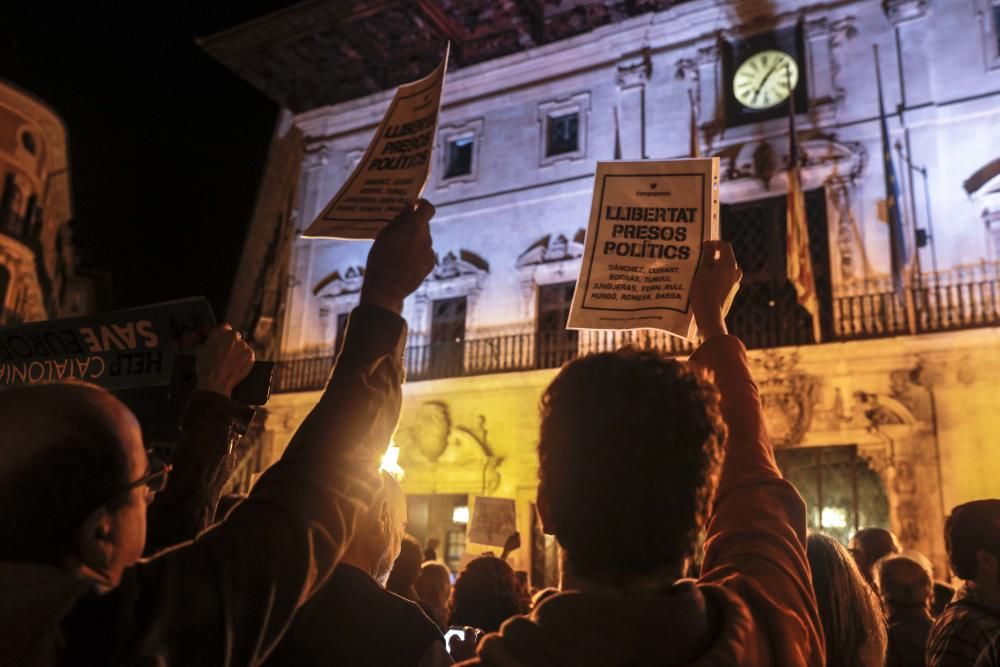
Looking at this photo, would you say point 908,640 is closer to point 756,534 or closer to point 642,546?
point 756,534

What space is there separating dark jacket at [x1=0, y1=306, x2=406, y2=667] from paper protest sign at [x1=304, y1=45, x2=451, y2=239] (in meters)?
1.31

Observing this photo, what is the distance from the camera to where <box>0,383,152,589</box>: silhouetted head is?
4.10 ft

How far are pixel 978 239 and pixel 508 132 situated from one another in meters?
9.51

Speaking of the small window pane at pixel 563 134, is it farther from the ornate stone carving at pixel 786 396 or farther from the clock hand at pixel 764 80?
the ornate stone carving at pixel 786 396

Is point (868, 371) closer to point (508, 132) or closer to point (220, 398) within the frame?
point (508, 132)

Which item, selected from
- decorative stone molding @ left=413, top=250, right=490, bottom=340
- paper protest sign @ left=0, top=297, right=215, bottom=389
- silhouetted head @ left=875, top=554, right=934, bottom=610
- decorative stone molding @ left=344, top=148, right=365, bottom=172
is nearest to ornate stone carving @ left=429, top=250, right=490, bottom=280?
decorative stone molding @ left=413, top=250, right=490, bottom=340

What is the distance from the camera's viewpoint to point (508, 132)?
60.7ft

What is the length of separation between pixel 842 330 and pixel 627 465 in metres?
13.5

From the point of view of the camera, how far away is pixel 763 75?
52.1ft

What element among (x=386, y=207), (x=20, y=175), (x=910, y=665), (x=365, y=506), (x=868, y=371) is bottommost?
(x=910, y=665)

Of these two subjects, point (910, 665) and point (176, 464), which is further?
point (910, 665)

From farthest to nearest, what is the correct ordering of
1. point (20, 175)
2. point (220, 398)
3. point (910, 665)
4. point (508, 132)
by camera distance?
point (20, 175)
point (508, 132)
point (910, 665)
point (220, 398)

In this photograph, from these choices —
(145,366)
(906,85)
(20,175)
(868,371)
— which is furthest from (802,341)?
(20,175)

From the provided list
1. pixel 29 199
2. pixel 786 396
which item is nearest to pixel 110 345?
pixel 786 396
